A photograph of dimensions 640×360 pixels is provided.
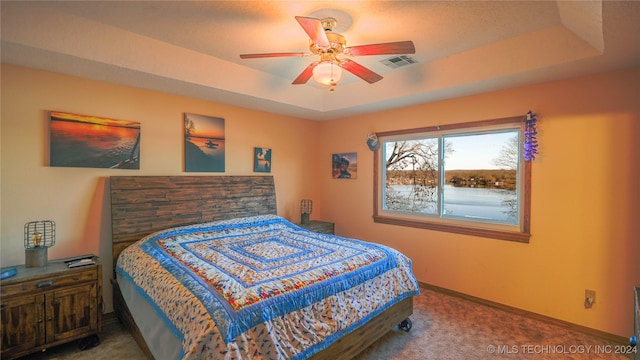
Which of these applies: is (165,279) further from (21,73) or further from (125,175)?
(21,73)

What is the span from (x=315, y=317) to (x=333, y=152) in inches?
128

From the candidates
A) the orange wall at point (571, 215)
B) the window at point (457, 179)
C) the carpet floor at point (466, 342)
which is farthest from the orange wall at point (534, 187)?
the carpet floor at point (466, 342)

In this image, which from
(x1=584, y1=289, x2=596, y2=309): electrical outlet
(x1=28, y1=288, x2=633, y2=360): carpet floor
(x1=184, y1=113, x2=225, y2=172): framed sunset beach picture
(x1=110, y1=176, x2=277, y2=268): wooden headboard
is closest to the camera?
(x1=28, y1=288, x2=633, y2=360): carpet floor

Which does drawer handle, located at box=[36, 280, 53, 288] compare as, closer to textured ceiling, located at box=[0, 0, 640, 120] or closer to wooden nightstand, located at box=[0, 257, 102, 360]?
wooden nightstand, located at box=[0, 257, 102, 360]

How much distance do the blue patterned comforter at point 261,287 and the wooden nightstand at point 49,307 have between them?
305 mm

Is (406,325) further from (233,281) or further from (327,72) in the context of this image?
(327,72)

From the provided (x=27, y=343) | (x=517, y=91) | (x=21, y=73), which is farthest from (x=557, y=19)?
(x=27, y=343)

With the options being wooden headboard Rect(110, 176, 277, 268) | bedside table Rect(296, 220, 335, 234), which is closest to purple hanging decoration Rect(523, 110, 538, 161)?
bedside table Rect(296, 220, 335, 234)

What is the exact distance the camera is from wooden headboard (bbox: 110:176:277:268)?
293cm

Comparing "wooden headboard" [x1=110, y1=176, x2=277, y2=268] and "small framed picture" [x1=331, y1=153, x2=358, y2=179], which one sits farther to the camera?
"small framed picture" [x1=331, y1=153, x2=358, y2=179]

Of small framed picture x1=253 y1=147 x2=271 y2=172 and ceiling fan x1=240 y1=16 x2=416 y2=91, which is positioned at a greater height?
ceiling fan x1=240 y1=16 x2=416 y2=91

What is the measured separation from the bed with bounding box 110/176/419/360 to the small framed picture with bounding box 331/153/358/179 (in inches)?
54.7

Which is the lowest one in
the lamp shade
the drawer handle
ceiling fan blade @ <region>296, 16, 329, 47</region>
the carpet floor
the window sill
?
the carpet floor

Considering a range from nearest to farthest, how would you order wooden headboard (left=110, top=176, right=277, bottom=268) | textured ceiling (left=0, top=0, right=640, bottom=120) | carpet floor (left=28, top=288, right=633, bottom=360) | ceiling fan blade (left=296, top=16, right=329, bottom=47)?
ceiling fan blade (left=296, top=16, right=329, bottom=47), textured ceiling (left=0, top=0, right=640, bottom=120), carpet floor (left=28, top=288, right=633, bottom=360), wooden headboard (left=110, top=176, right=277, bottom=268)
